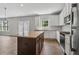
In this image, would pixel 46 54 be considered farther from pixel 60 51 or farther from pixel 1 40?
pixel 1 40

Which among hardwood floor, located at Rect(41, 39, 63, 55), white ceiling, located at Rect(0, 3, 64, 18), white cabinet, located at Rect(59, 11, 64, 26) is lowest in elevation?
hardwood floor, located at Rect(41, 39, 63, 55)

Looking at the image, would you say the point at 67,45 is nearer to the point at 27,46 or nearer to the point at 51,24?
the point at 51,24

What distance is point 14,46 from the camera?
1992mm

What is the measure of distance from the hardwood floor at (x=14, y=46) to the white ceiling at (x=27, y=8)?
44 cm

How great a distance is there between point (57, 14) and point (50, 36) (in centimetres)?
42

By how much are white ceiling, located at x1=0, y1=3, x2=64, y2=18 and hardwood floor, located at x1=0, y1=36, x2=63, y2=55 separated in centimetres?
44

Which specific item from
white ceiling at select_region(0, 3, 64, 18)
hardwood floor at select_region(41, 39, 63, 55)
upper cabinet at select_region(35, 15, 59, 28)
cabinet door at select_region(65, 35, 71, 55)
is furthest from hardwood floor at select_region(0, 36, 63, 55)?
white ceiling at select_region(0, 3, 64, 18)

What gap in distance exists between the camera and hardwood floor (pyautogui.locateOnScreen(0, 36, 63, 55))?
6.36ft

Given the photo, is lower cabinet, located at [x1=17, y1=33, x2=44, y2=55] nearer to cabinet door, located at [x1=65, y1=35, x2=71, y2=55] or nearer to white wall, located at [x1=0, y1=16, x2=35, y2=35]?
white wall, located at [x1=0, y1=16, x2=35, y2=35]

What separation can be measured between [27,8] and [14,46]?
2.39 ft

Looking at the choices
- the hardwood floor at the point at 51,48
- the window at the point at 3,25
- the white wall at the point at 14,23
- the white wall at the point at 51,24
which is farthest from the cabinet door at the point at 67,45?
the window at the point at 3,25

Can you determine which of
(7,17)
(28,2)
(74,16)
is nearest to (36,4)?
(28,2)

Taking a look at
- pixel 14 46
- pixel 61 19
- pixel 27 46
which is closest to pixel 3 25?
pixel 14 46

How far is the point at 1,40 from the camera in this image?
195cm
